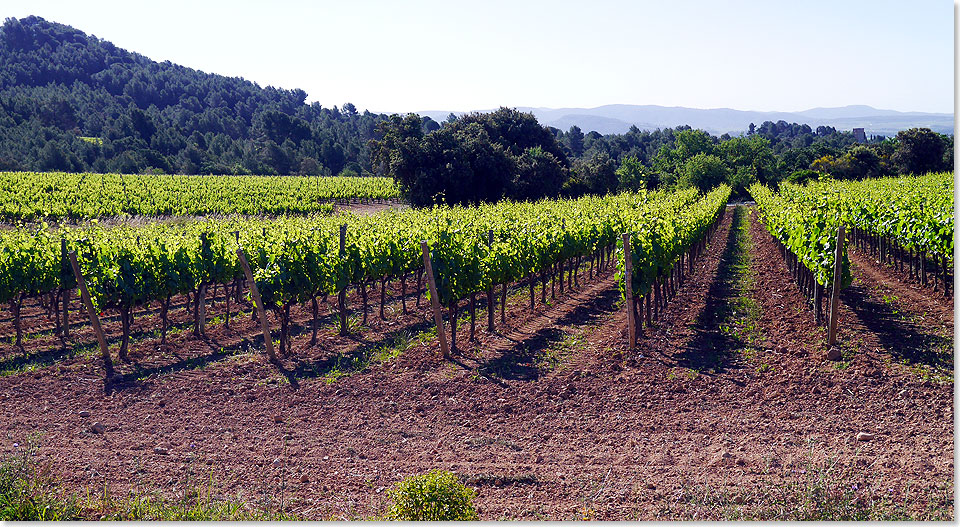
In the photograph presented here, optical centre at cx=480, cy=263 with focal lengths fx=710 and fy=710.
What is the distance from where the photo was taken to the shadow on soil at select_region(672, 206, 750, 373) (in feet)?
33.1

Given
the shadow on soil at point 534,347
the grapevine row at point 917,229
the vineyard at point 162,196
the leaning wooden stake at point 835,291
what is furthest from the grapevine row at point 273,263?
the vineyard at point 162,196

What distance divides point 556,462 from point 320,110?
17750 cm

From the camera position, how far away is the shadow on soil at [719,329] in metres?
10.1

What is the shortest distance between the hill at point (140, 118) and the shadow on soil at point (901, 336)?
73.8 m

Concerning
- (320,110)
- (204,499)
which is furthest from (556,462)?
(320,110)

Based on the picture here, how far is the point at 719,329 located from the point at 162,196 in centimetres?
4010

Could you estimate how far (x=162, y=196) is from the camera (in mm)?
43938

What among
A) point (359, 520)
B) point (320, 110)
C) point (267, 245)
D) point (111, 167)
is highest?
point (320, 110)

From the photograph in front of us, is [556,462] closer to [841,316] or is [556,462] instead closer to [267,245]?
[841,316]

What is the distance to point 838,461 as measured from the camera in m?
6.61

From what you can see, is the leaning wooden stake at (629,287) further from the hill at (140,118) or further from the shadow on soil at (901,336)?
the hill at (140,118)

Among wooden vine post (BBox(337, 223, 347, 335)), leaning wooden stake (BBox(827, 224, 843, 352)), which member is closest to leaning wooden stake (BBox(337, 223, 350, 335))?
wooden vine post (BBox(337, 223, 347, 335))

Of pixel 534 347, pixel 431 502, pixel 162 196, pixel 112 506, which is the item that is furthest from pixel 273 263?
pixel 162 196

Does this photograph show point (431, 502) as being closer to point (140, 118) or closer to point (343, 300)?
point (343, 300)
